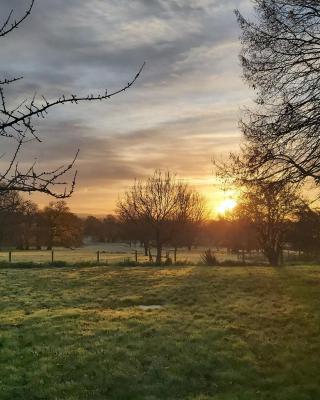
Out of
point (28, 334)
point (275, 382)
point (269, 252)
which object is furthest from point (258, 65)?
point (269, 252)

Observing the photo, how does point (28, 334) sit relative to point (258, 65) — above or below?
below

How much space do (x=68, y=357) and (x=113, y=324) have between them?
9.06ft

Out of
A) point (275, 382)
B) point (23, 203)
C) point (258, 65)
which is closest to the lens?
point (23, 203)

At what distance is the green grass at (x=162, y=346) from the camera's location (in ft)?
25.2

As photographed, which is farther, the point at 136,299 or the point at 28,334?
the point at 136,299

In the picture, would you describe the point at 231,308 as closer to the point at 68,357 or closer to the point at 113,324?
the point at 113,324

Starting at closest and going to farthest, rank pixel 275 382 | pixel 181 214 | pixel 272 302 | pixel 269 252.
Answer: pixel 275 382 → pixel 272 302 → pixel 269 252 → pixel 181 214

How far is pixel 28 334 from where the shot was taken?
10.8 meters

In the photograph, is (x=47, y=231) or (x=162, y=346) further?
(x=47, y=231)

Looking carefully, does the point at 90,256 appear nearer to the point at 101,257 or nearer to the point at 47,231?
the point at 101,257

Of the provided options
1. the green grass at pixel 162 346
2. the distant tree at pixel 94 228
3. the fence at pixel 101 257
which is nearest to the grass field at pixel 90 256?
the fence at pixel 101 257

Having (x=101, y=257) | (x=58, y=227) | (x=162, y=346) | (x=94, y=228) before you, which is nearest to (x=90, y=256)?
(x=101, y=257)

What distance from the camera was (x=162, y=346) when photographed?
32.0 ft

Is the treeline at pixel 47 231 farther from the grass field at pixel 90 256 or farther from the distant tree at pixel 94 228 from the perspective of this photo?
the distant tree at pixel 94 228
